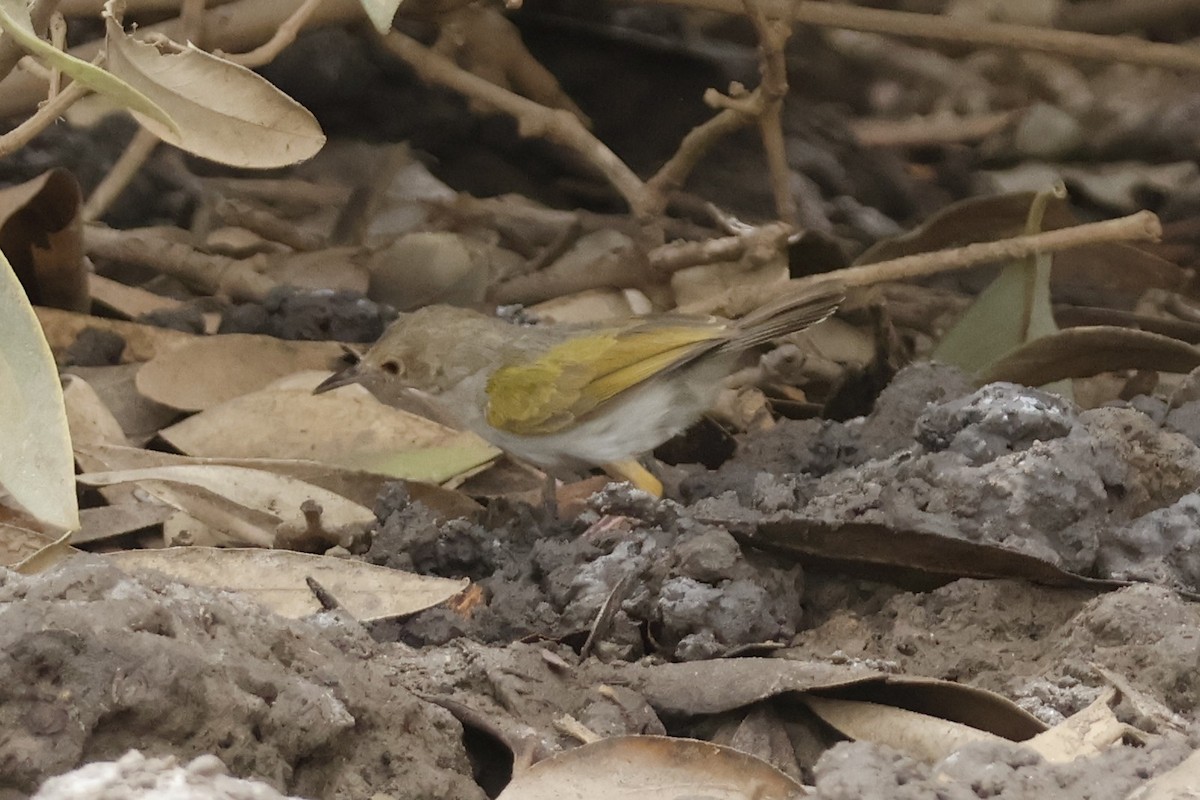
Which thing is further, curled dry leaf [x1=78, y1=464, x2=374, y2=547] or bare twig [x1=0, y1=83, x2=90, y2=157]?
A: curled dry leaf [x1=78, y1=464, x2=374, y2=547]

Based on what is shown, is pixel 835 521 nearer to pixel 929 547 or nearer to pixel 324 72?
pixel 929 547

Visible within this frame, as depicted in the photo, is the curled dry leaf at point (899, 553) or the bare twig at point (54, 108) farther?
the curled dry leaf at point (899, 553)

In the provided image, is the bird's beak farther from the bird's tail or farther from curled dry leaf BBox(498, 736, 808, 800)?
curled dry leaf BBox(498, 736, 808, 800)

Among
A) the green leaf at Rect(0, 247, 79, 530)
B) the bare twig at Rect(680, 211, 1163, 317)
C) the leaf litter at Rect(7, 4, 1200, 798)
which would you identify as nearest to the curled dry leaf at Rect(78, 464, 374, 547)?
the leaf litter at Rect(7, 4, 1200, 798)

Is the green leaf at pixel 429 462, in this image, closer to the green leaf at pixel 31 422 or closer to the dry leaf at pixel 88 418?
the dry leaf at pixel 88 418

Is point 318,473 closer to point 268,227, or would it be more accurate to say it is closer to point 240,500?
point 240,500

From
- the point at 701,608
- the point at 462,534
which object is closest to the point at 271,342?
the point at 462,534

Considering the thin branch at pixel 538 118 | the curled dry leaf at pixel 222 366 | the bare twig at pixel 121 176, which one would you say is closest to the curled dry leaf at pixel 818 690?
the curled dry leaf at pixel 222 366
